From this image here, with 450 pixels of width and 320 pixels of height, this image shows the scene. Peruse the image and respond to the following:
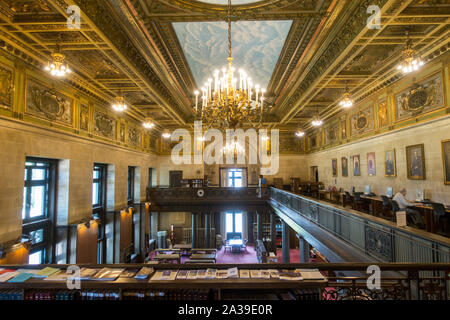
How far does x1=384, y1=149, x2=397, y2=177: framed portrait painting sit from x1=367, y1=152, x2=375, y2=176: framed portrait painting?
26.6 inches

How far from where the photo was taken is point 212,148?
53.0ft

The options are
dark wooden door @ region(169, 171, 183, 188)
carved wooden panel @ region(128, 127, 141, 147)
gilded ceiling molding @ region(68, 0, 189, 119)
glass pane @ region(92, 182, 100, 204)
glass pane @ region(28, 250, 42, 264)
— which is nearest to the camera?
gilded ceiling molding @ region(68, 0, 189, 119)

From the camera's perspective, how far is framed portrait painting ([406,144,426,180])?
21.7 ft

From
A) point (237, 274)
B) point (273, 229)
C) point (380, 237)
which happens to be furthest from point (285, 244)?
point (237, 274)

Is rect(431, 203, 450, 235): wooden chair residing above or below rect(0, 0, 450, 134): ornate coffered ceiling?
below

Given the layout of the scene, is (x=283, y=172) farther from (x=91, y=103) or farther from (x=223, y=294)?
(x=223, y=294)

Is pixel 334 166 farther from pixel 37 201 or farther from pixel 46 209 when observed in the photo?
pixel 37 201

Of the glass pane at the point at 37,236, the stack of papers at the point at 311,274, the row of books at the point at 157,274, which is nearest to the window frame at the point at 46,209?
the glass pane at the point at 37,236

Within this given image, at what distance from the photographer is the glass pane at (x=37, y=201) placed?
6.52 meters

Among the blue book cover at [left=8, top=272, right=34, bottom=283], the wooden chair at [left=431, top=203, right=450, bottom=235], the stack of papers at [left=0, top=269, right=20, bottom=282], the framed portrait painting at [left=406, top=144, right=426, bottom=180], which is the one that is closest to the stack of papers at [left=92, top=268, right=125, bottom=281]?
the blue book cover at [left=8, top=272, right=34, bottom=283]

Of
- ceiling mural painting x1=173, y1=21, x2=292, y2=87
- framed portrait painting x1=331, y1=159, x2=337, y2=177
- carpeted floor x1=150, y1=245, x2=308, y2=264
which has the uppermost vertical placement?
ceiling mural painting x1=173, y1=21, x2=292, y2=87

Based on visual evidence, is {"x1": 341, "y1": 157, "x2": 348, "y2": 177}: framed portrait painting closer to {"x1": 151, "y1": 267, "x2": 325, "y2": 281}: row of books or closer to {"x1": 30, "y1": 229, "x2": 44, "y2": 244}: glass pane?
{"x1": 151, "y1": 267, "x2": 325, "y2": 281}: row of books
